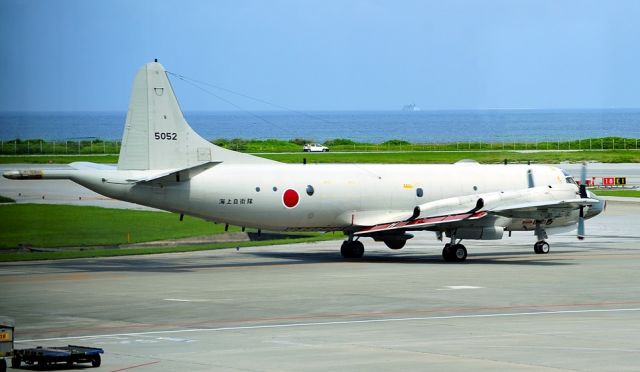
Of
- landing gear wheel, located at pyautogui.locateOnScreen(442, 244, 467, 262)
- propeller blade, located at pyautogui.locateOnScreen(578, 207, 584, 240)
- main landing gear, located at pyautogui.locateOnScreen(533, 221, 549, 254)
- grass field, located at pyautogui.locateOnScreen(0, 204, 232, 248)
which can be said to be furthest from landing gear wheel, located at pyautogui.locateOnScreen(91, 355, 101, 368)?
main landing gear, located at pyautogui.locateOnScreen(533, 221, 549, 254)

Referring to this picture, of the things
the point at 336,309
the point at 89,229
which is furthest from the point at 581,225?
the point at 89,229

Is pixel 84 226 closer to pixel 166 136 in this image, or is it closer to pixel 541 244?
pixel 166 136

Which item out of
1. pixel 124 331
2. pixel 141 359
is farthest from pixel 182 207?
pixel 141 359

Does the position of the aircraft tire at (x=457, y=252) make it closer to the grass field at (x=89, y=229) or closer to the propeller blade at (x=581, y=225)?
the propeller blade at (x=581, y=225)

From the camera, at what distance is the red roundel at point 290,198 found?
140 feet

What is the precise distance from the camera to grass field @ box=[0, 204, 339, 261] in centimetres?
4622

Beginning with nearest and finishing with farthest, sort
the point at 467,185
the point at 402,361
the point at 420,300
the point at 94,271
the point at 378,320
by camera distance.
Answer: the point at 402,361 < the point at 378,320 < the point at 420,300 < the point at 94,271 < the point at 467,185

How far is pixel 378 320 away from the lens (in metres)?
27.5

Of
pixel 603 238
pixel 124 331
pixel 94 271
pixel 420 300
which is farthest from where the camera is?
pixel 603 238

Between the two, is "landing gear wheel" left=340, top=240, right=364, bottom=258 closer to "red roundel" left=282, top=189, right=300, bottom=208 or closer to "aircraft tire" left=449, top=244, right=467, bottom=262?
"red roundel" left=282, top=189, right=300, bottom=208

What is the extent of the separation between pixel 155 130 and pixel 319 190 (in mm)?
6969

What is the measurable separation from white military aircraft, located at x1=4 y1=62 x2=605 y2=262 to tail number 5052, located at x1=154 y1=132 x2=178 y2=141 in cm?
4

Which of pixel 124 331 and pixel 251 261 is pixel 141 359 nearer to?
pixel 124 331

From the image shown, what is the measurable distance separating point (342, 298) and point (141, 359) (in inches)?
436
